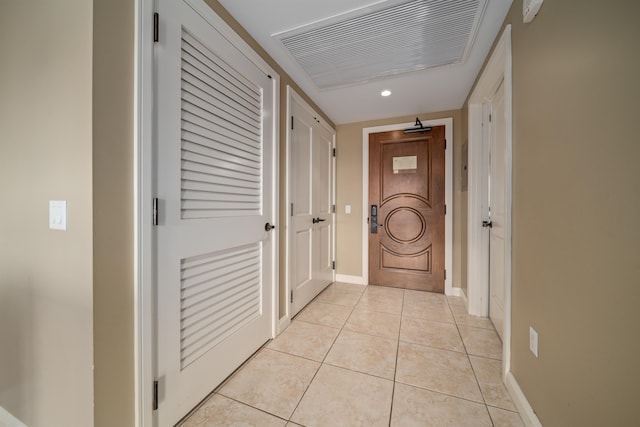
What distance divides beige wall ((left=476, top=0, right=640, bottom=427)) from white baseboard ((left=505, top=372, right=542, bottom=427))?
5 centimetres

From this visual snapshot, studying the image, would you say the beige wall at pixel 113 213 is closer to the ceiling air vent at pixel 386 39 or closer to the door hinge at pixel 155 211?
the door hinge at pixel 155 211

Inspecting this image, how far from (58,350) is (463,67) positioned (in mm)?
3018

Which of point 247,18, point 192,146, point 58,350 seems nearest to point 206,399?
point 58,350

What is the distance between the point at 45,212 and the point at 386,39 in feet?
6.80

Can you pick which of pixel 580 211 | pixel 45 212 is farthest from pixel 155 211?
pixel 580 211

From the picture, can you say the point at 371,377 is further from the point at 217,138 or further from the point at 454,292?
the point at 454,292

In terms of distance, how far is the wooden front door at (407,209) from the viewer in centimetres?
290

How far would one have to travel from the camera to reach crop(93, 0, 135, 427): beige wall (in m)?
0.84

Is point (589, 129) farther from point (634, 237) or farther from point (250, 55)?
point (250, 55)

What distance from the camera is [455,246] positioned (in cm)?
285

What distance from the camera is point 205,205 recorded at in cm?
129

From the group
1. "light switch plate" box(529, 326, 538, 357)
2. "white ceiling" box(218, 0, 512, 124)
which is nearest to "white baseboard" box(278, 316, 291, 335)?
"light switch plate" box(529, 326, 538, 357)

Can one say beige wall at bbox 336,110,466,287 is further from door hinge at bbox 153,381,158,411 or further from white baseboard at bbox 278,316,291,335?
door hinge at bbox 153,381,158,411

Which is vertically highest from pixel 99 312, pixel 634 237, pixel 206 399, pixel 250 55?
pixel 250 55
